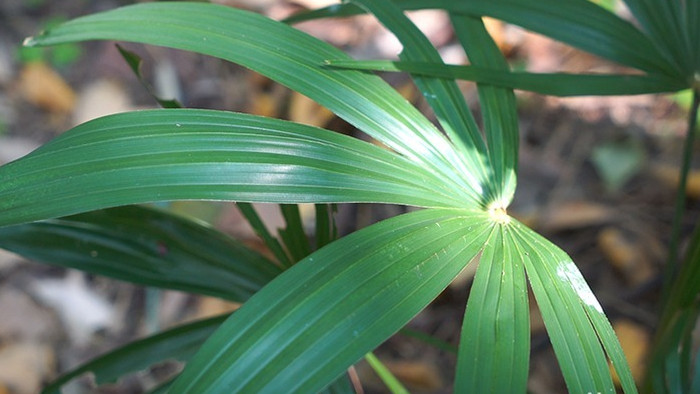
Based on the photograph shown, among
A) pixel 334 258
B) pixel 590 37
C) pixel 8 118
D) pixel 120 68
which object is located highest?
pixel 120 68

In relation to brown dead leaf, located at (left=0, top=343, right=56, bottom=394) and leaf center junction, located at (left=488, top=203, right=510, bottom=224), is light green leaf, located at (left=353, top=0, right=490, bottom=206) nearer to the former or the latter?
leaf center junction, located at (left=488, top=203, right=510, bottom=224)

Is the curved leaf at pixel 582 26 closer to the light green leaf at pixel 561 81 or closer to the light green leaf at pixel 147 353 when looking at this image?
the light green leaf at pixel 561 81

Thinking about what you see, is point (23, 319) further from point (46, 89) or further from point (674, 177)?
point (674, 177)

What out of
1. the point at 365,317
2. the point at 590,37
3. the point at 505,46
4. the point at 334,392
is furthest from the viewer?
the point at 505,46

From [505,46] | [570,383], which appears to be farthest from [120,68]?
[570,383]

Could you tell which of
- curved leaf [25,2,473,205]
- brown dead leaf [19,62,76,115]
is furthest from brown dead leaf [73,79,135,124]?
curved leaf [25,2,473,205]

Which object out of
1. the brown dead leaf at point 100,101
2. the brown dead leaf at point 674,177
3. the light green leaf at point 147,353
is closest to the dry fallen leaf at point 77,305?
the brown dead leaf at point 100,101

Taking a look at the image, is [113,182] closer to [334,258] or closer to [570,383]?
[334,258]
